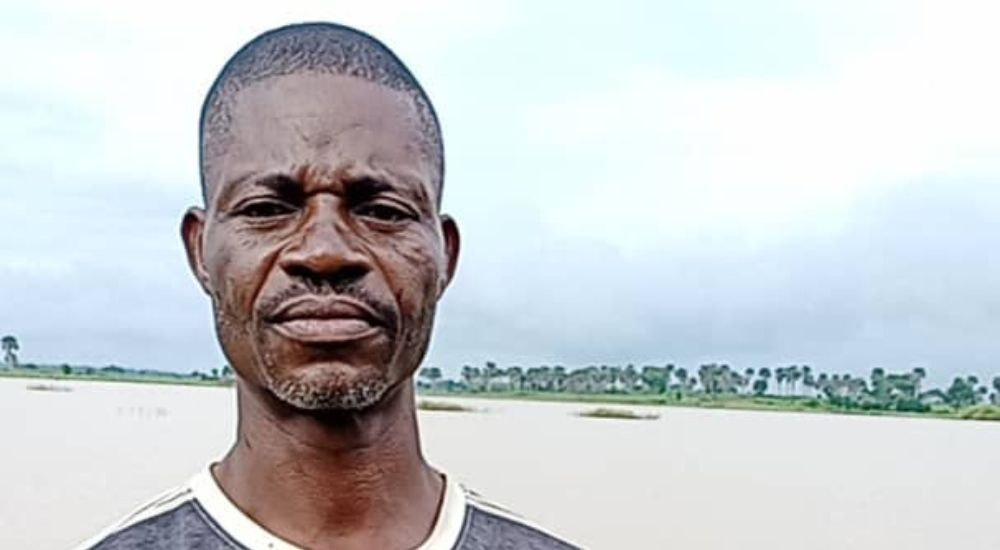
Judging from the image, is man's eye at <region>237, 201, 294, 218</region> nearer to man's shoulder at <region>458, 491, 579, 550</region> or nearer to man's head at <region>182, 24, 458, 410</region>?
man's head at <region>182, 24, 458, 410</region>

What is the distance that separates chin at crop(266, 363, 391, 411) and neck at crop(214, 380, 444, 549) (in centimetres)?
6

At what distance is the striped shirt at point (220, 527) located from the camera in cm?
175

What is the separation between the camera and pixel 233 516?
177 centimetres

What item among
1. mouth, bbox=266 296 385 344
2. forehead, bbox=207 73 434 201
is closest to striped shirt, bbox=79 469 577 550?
mouth, bbox=266 296 385 344

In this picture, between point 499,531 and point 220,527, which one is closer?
point 220,527

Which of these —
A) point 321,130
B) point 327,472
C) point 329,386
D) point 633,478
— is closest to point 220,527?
point 327,472

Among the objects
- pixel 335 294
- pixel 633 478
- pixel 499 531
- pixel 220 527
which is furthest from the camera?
pixel 633 478

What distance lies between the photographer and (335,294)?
5.26 ft

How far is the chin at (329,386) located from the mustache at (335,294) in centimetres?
7

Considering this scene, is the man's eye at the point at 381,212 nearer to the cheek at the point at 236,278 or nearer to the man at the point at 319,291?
the man at the point at 319,291

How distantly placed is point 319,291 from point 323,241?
63mm

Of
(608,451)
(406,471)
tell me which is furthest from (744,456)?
(406,471)

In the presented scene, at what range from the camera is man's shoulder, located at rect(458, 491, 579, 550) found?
1.86 m

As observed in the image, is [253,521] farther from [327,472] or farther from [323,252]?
[323,252]
